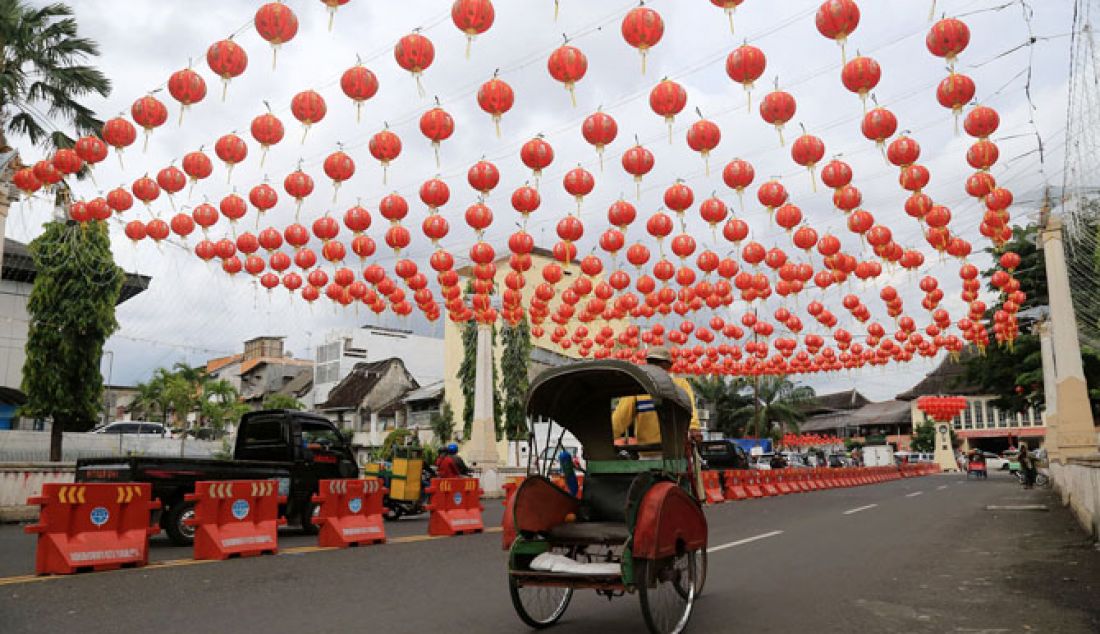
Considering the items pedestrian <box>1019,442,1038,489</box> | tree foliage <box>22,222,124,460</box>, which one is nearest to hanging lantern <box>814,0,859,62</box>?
tree foliage <box>22,222,124,460</box>

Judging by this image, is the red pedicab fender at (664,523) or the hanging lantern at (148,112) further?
the hanging lantern at (148,112)

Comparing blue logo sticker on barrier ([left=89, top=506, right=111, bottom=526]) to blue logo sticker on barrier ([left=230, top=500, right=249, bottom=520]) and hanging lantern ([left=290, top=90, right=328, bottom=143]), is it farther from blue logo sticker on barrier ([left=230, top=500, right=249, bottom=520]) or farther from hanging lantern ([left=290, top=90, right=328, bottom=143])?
hanging lantern ([left=290, top=90, right=328, bottom=143])

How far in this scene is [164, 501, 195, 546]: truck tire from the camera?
11.4 m

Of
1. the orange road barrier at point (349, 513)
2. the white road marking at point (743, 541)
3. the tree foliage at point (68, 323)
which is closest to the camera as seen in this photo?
the white road marking at point (743, 541)

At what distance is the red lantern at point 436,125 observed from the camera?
1173 cm

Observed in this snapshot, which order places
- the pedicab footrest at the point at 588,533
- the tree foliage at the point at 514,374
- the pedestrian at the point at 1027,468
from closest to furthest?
1. the pedicab footrest at the point at 588,533
2. the pedestrian at the point at 1027,468
3. the tree foliage at the point at 514,374

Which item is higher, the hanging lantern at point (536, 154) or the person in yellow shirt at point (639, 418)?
the hanging lantern at point (536, 154)

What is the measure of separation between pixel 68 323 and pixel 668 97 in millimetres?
18861

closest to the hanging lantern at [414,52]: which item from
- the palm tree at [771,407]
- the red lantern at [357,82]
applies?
the red lantern at [357,82]

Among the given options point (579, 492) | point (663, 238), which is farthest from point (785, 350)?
point (579, 492)

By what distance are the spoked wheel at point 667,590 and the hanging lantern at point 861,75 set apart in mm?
7048

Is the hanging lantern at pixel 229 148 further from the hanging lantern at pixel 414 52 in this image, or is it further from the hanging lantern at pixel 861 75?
the hanging lantern at pixel 861 75

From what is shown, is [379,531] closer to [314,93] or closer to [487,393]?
→ [314,93]

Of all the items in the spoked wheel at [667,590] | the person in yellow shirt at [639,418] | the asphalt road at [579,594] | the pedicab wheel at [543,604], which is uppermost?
the person in yellow shirt at [639,418]
